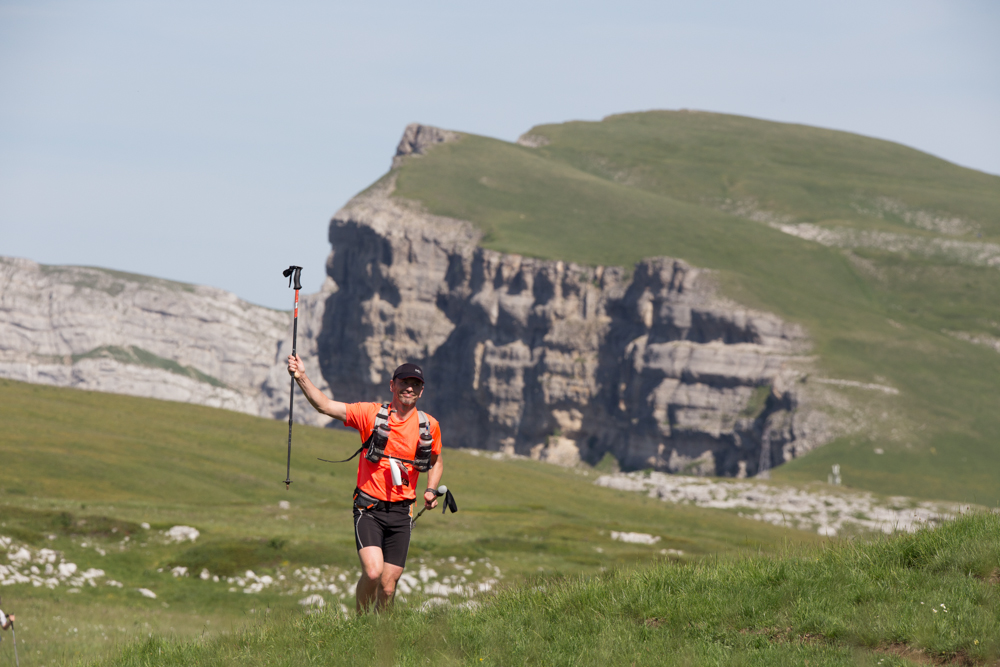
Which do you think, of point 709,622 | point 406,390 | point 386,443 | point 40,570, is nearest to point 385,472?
point 386,443

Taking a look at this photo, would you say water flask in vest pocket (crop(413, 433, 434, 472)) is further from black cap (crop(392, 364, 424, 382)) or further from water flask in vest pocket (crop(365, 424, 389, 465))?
black cap (crop(392, 364, 424, 382))

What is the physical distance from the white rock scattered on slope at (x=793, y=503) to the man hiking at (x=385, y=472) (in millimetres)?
122985

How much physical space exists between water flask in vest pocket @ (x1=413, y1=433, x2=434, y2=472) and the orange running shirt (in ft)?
0.19

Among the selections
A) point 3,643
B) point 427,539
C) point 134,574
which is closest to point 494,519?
point 427,539

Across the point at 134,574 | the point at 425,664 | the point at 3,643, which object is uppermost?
the point at 425,664

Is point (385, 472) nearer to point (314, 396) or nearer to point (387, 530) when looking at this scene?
point (387, 530)

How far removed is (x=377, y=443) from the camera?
556 inches

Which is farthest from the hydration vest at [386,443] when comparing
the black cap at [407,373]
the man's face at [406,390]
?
the black cap at [407,373]

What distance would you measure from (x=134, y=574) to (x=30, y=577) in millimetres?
4798

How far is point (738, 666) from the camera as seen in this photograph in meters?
10.9

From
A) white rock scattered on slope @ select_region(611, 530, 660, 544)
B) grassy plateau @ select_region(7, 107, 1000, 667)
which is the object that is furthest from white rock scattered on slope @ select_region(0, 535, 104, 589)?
white rock scattered on slope @ select_region(611, 530, 660, 544)

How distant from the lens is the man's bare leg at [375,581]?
13.5m

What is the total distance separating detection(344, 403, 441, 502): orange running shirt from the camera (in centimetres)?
1402

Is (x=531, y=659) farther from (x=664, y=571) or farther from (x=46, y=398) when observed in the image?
(x=46, y=398)
